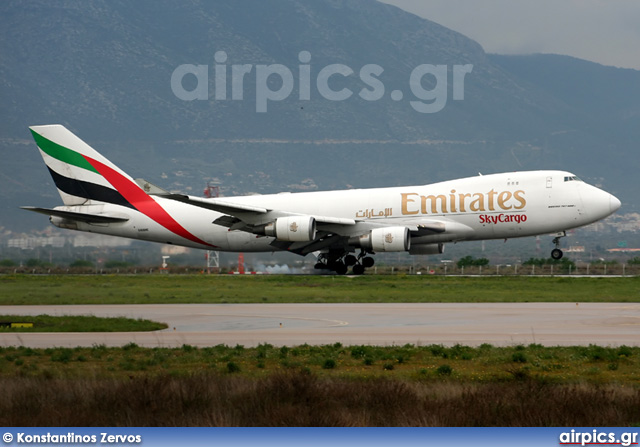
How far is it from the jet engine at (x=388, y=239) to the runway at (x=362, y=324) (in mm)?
12779

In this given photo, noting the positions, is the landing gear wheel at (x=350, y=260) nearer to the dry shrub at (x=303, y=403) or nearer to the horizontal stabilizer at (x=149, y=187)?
the horizontal stabilizer at (x=149, y=187)

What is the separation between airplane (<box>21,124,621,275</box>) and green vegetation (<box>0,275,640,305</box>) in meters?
2.16

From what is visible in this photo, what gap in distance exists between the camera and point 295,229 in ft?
144

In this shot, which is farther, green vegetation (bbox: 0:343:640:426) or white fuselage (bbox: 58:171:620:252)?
white fuselage (bbox: 58:171:620:252)

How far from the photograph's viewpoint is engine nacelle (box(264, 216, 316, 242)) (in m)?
43.9

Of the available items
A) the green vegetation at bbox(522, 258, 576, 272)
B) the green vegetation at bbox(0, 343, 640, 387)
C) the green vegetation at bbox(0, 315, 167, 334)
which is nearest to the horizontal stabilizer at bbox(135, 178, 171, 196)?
the green vegetation at bbox(0, 315, 167, 334)

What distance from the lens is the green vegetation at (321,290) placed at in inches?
1331

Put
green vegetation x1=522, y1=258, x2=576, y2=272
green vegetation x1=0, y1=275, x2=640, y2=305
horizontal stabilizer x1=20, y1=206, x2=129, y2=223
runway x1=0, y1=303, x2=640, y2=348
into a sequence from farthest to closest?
green vegetation x1=522, y1=258, x2=576, y2=272
horizontal stabilizer x1=20, y1=206, x2=129, y2=223
green vegetation x1=0, y1=275, x2=640, y2=305
runway x1=0, y1=303, x2=640, y2=348

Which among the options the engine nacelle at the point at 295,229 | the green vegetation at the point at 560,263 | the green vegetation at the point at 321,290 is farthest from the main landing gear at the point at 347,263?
the green vegetation at the point at 560,263

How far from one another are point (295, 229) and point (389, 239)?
4328mm

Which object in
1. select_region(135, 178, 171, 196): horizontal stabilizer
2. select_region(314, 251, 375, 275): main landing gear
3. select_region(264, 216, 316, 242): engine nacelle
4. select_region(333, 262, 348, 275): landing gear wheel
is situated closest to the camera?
select_region(264, 216, 316, 242): engine nacelle

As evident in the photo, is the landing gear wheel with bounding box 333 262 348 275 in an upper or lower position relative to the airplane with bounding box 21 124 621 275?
lower

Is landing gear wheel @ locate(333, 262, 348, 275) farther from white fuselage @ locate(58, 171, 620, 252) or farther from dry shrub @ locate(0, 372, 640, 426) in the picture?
dry shrub @ locate(0, 372, 640, 426)

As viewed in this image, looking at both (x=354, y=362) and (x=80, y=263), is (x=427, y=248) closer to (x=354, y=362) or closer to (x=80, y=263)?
(x=80, y=263)
